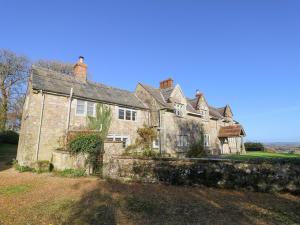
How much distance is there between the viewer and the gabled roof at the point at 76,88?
713 inches

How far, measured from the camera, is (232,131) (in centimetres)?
3406

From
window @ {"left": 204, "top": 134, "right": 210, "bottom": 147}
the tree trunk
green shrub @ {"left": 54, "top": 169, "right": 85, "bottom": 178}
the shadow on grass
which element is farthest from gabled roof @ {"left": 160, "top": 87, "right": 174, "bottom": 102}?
the tree trunk

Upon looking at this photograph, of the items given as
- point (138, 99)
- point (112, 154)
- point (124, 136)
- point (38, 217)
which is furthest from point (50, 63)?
point (38, 217)

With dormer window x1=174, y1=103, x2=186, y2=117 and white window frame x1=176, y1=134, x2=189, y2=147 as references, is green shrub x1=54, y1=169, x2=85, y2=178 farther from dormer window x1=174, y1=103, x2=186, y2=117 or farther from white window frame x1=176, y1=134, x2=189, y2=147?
dormer window x1=174, y1=103, x2=186, y2=117

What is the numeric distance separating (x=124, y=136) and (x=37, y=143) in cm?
873

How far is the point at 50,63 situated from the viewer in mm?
44562

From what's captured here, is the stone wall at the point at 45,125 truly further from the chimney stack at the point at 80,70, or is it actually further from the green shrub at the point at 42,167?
the chimney stack at the point at 80,70

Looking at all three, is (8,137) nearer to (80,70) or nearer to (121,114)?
(80,70)

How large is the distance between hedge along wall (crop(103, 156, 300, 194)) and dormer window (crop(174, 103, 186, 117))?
1628cm

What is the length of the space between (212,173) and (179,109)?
714 inches

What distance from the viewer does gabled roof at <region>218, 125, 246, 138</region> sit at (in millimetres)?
33278

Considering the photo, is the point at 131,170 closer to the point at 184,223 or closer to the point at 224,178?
A: the point at 224,178

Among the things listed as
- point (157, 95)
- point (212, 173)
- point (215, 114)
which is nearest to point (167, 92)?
point (157, 95)

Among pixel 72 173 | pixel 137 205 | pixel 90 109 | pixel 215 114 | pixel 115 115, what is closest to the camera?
pixel 137 205
